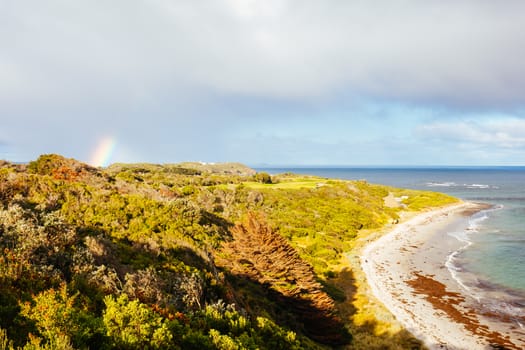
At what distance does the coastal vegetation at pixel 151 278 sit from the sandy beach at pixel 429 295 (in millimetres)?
1799

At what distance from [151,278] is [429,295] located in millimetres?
21597

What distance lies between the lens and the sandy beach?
16.2 metres

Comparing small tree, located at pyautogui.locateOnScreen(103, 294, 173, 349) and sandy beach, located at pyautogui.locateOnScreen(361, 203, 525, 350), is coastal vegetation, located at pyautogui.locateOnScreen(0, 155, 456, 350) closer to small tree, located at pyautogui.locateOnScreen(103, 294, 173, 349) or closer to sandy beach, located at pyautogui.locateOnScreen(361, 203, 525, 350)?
small tree, located at pyautogui.locateOnScreen(103, 294, 173, 349)

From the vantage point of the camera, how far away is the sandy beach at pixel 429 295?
16172 millimetres

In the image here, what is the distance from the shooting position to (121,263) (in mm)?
9242

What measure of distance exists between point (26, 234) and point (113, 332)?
4.74 metres

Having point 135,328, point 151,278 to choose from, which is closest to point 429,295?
point 151,278

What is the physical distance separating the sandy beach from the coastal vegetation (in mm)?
1799

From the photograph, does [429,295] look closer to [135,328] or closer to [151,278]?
[151,278]

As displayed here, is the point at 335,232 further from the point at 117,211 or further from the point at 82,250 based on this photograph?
the point at 82,250

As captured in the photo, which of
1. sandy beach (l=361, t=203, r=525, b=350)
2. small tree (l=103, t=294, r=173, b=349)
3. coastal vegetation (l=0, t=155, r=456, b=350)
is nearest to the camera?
small tree (l=103, t=294, r=173, b=349)

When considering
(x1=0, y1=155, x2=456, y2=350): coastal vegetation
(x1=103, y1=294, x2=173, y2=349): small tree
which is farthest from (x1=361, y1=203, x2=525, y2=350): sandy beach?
(x1=103, y1=294, x2=173, y2=349): small tree

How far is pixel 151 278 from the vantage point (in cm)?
823

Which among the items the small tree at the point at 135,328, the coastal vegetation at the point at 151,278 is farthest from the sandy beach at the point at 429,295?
the small tree at the point at 135,328
